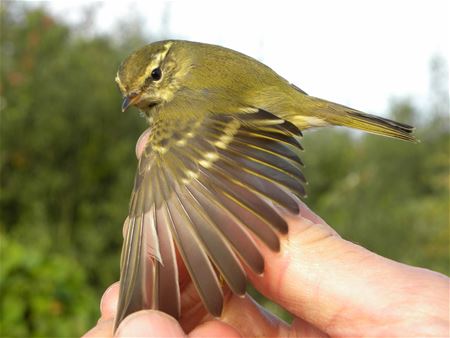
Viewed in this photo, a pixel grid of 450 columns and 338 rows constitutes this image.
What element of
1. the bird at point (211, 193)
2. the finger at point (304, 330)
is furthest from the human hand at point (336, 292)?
the finger at point (304, 330)

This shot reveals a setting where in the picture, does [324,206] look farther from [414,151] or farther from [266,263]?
[414,151]

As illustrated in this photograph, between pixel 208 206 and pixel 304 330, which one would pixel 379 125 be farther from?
pixel 208 206

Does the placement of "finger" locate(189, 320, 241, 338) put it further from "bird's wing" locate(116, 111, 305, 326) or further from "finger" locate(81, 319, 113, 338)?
"finger" locate(81, 319, 113, 338)

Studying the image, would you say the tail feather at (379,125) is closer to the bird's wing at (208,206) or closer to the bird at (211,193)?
the bird at (211,193)

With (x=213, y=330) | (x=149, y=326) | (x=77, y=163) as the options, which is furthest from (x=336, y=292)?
(x=77, y=163)

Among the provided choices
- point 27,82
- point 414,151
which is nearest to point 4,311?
point 27,82

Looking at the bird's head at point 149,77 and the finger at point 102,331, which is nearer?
the finger at point 102,331
